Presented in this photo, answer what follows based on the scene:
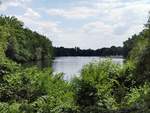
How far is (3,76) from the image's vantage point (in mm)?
25156

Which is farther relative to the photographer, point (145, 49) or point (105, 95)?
point (145, 49)

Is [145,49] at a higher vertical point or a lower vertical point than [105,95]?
higher

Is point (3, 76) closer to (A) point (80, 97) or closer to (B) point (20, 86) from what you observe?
(B) point (20, 86)

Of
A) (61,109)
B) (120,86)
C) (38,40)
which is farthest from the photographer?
(38,40)

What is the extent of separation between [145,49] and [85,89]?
14.5ft

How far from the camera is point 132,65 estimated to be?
28.7 metres

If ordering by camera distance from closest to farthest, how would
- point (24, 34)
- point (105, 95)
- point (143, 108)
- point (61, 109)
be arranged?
point (143, 108) → point (61, 109) → point (105, 95) → point (24, 34)

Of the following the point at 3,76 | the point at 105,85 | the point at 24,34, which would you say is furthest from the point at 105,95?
the point at 24,34

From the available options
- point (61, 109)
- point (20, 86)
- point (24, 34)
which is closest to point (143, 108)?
point (61, 109)

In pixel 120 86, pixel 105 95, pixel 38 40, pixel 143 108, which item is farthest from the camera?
pixel 38 40

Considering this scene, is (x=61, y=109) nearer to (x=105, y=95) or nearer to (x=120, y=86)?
(x=105, y=95)

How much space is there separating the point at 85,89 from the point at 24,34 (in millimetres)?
140268

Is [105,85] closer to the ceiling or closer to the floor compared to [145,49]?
closer to the floor

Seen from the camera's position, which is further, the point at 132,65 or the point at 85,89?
the point at 132,65
